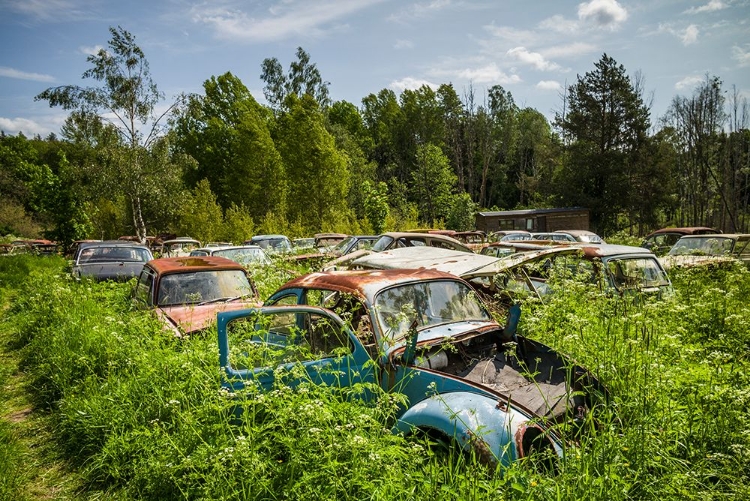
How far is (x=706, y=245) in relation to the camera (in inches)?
531

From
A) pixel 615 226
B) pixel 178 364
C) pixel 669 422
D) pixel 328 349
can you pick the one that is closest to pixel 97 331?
pixel 178 364

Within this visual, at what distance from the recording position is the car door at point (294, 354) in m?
3.42

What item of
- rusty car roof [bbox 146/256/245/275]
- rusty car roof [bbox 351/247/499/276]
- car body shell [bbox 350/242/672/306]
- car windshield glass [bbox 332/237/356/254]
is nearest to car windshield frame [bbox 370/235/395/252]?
car windshield glass [bbox 332/237/356/254]

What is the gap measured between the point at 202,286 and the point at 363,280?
12.3 ft

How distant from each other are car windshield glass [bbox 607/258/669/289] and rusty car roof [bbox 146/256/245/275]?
254 inches

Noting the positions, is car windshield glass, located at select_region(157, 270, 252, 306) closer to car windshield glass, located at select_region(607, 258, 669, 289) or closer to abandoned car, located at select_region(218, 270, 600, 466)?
abandoned car, located at select_region(218, 270, 600, 466)

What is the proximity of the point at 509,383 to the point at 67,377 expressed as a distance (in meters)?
5.37

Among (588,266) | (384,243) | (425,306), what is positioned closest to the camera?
(425,306)

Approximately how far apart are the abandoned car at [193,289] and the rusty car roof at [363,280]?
5.99 ft

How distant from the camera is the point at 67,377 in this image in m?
5.55

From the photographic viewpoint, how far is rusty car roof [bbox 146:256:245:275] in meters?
7.12

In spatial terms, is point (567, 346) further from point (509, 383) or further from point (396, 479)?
point (396, 479)

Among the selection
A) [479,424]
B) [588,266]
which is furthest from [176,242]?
[479,424]

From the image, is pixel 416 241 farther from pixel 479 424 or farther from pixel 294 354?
pixel 479 424
